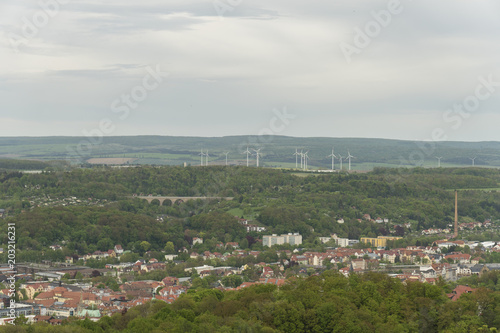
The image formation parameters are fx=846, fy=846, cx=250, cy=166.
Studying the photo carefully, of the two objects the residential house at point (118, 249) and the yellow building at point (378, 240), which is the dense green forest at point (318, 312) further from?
the yellow building at point (378, 240)

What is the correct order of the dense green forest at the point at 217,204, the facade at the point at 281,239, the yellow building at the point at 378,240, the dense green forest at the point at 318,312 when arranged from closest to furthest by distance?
the dense green forest at the point at 318,312 → the dense green forest at the point at 217,204 → the facade at the point at 281,239 → the yellow building at the point at 378,240

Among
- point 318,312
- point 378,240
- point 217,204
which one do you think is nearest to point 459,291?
point 318,312

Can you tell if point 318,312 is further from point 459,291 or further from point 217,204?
point 217,204

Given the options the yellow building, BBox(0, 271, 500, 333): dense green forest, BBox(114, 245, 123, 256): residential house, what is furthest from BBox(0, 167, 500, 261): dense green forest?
BBox(0, 271, 500, 333): dense green forest

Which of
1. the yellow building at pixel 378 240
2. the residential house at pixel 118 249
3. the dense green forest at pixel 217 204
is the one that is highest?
the dense green forest at pixel 217 204

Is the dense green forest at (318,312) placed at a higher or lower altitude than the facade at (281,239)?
higher

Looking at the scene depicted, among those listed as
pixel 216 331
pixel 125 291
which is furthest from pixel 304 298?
pixel 125 291

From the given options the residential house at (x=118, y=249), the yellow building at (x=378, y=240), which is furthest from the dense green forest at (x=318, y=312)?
the yellow building at (x=378, y=240)

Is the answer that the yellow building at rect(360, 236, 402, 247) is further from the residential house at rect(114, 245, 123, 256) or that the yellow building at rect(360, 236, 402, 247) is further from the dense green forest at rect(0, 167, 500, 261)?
the residential house at rect(114, 245, 123, 256)
